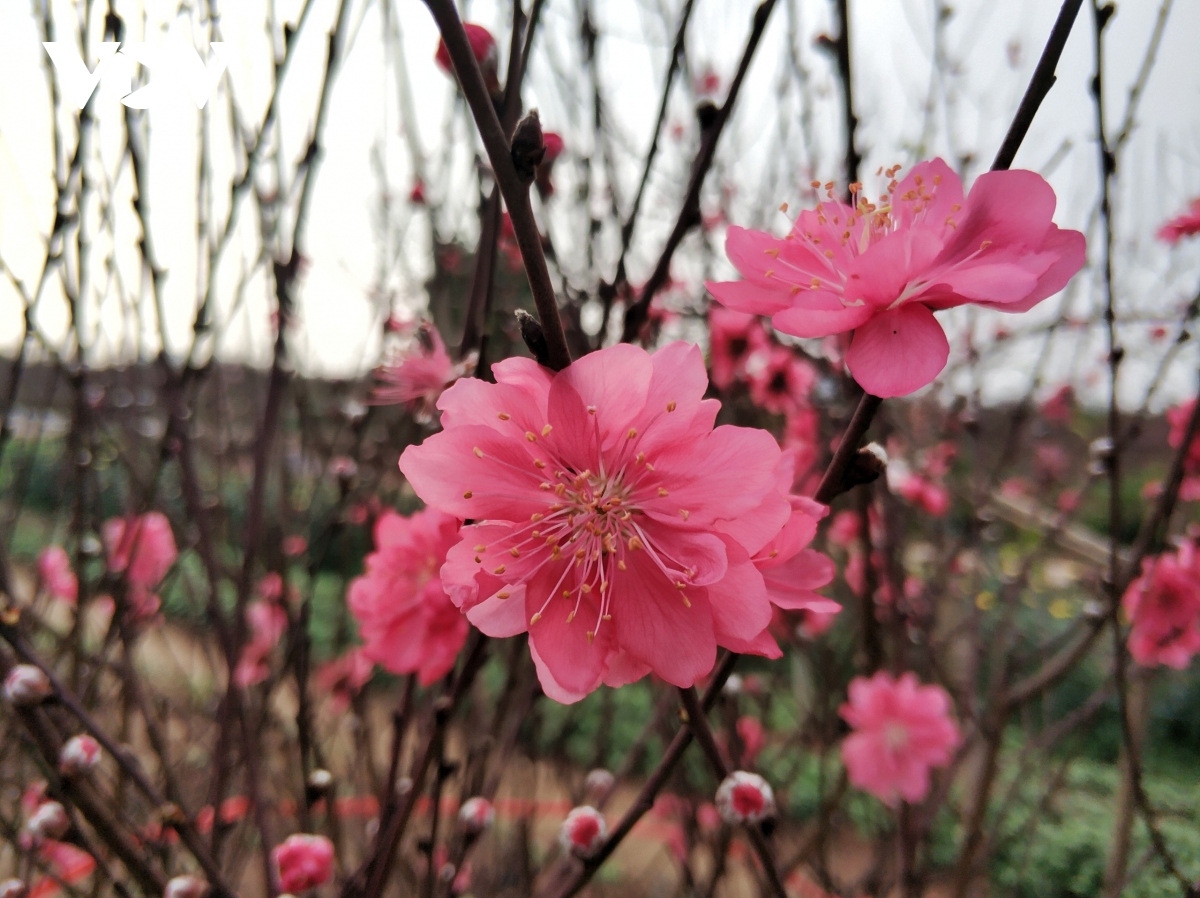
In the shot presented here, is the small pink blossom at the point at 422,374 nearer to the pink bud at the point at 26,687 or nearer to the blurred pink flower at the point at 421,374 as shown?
the blurred pink flower at the point at 421,374

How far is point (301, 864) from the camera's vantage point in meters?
1.03

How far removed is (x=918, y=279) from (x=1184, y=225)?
6.23 ft

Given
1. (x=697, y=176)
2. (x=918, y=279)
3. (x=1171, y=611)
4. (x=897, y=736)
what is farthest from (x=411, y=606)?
(x=1171, y=611)

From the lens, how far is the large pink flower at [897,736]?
1933 millimetres

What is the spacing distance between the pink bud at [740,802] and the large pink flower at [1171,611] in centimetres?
133

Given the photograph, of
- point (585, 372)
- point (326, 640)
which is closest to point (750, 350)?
point (585, 372)

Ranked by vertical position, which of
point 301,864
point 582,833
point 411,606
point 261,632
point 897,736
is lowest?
point 261,632

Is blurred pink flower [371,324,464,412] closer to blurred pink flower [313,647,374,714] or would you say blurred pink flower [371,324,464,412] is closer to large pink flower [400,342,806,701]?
large pink flower [400,342,806,701]

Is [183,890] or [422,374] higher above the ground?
[422,374]

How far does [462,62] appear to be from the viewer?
50 centimetres

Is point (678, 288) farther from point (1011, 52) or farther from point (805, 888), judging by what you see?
point (805, 888)

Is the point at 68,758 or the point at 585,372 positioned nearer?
the point at 585,372

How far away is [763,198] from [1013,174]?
2631mm

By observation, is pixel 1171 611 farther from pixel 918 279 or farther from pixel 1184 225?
pixel 918 279
